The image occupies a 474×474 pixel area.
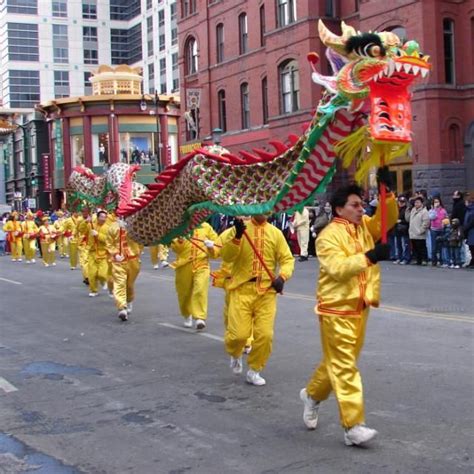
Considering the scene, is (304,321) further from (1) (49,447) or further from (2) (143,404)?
(1) (49,447)

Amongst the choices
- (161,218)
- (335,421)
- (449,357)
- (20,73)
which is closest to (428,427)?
(335,421)

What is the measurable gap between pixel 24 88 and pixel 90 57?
708 centimetres

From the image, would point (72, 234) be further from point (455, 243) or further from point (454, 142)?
point (454, 142)

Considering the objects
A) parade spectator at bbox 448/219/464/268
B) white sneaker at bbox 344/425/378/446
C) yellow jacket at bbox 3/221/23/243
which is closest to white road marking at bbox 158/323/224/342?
white sneaker at bbox 344/425/378/446

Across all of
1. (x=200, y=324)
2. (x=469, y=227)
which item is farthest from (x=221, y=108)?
(x=200, y=324)

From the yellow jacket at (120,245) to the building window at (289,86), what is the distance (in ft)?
63.8

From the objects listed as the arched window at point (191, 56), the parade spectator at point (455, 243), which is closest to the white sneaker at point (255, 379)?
the parade spectator at point (455, 243)

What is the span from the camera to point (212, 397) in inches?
273

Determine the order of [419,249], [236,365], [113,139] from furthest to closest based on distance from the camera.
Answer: [113,139]
[419,249]
[236,365]

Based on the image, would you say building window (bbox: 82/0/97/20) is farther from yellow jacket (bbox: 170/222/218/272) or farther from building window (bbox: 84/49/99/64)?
yellow jacket (bbox: 170/222/218/272)

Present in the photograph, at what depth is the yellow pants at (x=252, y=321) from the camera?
7.17m

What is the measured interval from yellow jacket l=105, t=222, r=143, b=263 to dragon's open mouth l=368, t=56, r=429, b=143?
6968mm

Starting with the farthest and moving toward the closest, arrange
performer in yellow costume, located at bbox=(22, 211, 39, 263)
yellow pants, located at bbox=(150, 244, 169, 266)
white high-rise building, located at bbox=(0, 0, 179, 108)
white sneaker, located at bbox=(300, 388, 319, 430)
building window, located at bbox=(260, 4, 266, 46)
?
1. white high-rise building, located at bbox=(0, 0, 179, 108)
2. building window, located at bbox=(260, 4, 266, 46)
3. performer in yellow costume, located at bbox=(22, 211, 39, 263)
4. yellow pants, located at bbox=(150, 244, 169, 266)
5. white sneaker, located at bbox=(300, 388, 319, 430)

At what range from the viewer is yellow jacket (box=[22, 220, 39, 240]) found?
2533 centimetres
